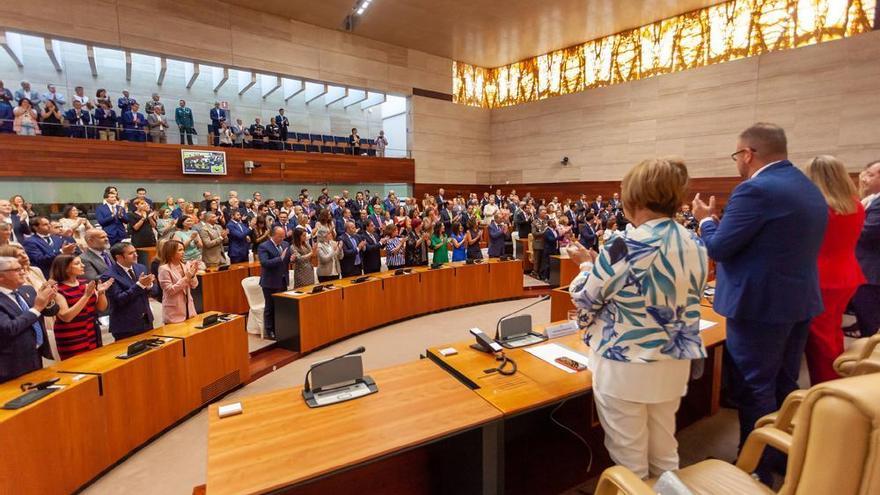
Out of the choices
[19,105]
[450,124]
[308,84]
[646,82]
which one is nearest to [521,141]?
[450,124]

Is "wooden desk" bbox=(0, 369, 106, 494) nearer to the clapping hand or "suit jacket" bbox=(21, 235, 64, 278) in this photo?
the clapping hand

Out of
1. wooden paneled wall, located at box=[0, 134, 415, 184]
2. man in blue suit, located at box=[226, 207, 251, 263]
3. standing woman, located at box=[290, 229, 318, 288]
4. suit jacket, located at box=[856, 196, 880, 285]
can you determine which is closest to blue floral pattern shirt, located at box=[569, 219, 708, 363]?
suit jacket, located at box=[856, 196, 880, 285]

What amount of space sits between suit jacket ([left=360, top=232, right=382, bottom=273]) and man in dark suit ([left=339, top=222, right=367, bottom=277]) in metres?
0.11

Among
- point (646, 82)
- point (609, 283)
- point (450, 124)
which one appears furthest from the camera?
point (450, 124)

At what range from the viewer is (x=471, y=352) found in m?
2.61

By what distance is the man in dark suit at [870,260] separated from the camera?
3037mm

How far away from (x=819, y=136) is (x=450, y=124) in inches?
476

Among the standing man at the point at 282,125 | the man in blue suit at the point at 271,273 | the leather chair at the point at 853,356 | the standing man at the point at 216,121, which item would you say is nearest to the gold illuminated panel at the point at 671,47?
the standing man at the point at 282,125

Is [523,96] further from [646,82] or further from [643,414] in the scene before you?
[643,414]

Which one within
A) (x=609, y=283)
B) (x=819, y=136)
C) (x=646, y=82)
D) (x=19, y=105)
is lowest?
(x=609, y=283)

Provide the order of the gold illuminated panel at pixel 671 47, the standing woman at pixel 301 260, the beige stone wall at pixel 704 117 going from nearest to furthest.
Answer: the standing woman at pixel 301 260 → the beige stone wall at pixel 704 117 → the gold illuminated panel at pixel 671 47

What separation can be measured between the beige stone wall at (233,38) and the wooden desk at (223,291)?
890 centimetres

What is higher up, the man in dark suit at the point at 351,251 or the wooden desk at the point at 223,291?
the man in dark suit at the point at 351,251

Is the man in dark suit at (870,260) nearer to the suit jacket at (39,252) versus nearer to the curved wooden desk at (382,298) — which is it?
the curved wooden desk at (382,298)
